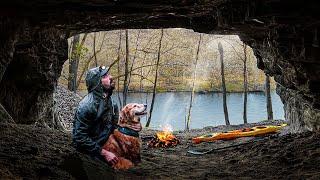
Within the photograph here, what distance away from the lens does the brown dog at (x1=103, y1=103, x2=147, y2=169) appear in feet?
23.3

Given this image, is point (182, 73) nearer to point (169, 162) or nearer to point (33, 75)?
point (33, 75)


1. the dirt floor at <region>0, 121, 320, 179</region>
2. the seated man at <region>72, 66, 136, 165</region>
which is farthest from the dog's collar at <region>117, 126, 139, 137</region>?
the dirt floor at <region>0, 121, 320, 179</region>

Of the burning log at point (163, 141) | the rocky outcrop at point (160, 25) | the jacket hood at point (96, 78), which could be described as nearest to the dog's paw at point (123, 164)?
the jacket hood at point (96, 78)

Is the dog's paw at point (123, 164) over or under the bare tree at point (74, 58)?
under

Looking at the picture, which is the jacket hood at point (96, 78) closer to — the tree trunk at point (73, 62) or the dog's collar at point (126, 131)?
the dog's collar at point (126, 131)

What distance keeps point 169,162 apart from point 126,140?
3.43 meters

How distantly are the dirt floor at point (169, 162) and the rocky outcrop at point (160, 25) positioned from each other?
165 centimetres

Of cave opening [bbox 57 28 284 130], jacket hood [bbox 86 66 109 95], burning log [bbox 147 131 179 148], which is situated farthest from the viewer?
cave opening [bbox 57 28 284 130]

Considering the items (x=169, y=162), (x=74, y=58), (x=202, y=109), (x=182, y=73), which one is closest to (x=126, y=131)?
(x=169, y=162)

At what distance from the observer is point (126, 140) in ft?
23.6

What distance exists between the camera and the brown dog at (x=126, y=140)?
23.3 feet

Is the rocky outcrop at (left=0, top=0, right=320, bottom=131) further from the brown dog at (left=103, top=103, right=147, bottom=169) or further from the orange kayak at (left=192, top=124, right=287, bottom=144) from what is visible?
the brown dog at (left=103, top=103, right=147, bottom=169)

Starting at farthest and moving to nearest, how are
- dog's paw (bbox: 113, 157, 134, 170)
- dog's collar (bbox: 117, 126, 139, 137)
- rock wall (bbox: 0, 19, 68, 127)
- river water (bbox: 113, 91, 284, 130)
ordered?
river water (bbox: 113, 91, 284, 130), rock wall (bbox: 0, 19, 68, 127), dog's collar (bbox: 117, 126, 139, 137), dog's paw (bbox: 113, 157, 134, 170)

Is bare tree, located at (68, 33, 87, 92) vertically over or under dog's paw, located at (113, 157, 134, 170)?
over
